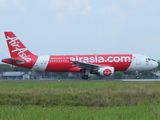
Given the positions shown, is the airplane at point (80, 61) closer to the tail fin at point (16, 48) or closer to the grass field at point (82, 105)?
the tail fin at point (16, 48)

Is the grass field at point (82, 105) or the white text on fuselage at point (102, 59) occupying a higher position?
the white text on fuselage at point (102, 59)

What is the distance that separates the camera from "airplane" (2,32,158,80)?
3800 cm

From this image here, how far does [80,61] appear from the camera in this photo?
39.1 meters

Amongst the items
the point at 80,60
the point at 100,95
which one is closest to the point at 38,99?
the point at 100,95

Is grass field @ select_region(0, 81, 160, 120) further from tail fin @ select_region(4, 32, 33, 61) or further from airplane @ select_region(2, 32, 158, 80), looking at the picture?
tail fin @ select_region(4, 32, 33, 61)

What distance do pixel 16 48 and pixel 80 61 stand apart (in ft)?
29.2

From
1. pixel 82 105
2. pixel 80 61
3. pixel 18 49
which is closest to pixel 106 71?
pixel 80 61

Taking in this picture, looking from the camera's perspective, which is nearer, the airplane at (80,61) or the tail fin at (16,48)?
the airplane at (80,61)

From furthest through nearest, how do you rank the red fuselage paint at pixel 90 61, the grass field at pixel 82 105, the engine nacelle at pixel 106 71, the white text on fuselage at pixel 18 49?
the white text on fuselage at pixel 18 49 < the red fuselage paint at pixel 90 61 < the engine nacelle at pixel 106 71 < the grass field at pixel 82 105

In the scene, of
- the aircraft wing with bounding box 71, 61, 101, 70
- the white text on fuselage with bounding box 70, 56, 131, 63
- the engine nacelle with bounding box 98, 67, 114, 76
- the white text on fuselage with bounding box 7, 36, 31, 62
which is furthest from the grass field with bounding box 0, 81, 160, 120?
the white text on fuselage with bounding box 7, 36, 31, 62

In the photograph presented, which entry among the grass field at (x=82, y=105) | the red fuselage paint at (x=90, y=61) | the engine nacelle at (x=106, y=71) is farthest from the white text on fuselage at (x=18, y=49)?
the grass field at (x=82, y=105)

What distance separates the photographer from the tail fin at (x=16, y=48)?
40.2 metres

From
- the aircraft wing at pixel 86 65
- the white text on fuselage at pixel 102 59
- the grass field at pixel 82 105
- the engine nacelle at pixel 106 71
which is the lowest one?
the grass field at pixel 82 105

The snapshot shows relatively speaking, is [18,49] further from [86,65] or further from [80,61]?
[86,65]
